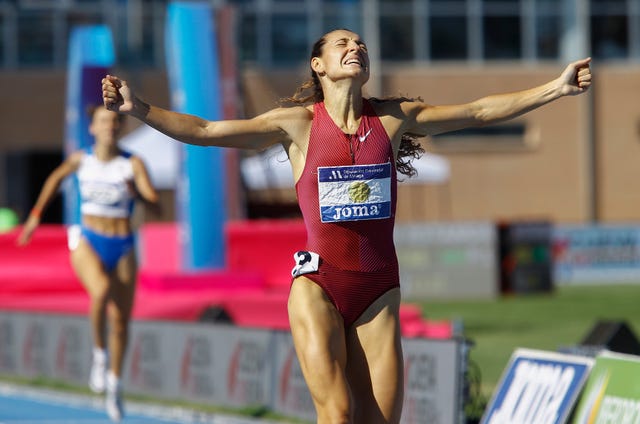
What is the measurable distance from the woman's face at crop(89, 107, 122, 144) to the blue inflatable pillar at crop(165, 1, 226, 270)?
22.7 ft

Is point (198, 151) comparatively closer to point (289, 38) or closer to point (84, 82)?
point (84, 82)

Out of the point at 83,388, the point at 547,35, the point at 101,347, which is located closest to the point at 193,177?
the point at 83,388

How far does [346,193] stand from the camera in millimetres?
6414

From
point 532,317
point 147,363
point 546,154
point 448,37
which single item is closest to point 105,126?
point 147,363

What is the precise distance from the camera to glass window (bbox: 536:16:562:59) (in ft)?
143

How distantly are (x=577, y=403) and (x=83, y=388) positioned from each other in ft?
25.7

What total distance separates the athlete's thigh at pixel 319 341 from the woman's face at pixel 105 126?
16.2 ft

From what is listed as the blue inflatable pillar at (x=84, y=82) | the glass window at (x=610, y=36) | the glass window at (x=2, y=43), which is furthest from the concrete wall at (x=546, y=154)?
the blue inflatable pillar at (x=84, y=82)

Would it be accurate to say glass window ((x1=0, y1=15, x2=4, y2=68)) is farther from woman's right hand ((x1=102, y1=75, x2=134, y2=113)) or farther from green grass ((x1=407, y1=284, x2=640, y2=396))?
woman's right hand ((x1=102, y1=75, x2=134, y2=113))

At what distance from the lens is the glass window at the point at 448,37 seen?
1715 inches

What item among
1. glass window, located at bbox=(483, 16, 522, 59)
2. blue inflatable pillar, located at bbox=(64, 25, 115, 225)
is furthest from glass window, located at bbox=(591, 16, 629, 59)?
blue inflatable pillar, located at bbox=(64, 25, 115, 225)

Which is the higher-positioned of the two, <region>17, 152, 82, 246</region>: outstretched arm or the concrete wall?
the concrete wall

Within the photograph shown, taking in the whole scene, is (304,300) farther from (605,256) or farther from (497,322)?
(605,256)

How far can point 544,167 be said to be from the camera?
43.4 metres
